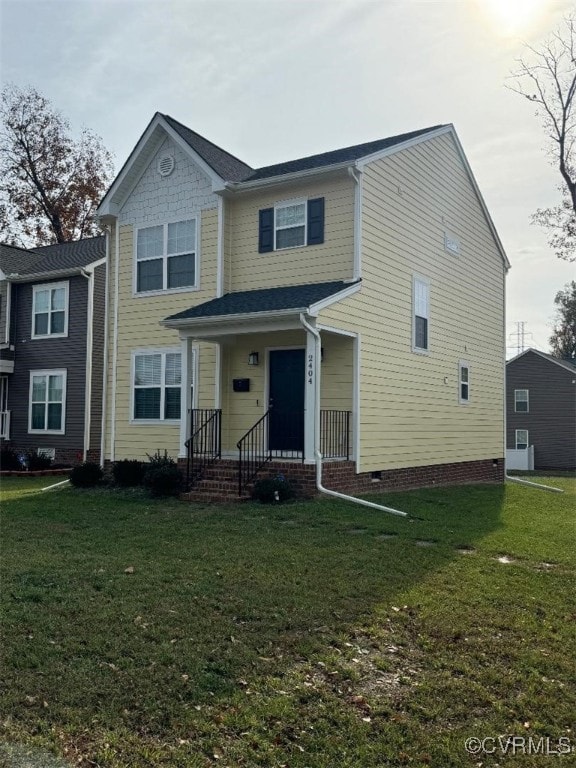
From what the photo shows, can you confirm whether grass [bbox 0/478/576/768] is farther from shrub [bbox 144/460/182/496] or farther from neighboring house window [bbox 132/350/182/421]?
neighboring house window [bbox 132/350/182/421]

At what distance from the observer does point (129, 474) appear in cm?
1335

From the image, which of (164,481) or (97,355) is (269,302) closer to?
(164,481)

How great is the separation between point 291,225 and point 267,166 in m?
3.51

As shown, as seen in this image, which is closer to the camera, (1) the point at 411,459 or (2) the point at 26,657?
(2) the point at 26,657

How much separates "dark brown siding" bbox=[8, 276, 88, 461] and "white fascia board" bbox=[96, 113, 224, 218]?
4977 millimetres

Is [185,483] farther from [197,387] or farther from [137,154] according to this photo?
[137,154]

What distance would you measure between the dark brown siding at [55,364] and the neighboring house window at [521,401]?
23.9m

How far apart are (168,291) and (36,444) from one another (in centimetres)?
857

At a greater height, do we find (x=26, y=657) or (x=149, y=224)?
(x=149, y=224)

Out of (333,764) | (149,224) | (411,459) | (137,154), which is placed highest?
(137,154)

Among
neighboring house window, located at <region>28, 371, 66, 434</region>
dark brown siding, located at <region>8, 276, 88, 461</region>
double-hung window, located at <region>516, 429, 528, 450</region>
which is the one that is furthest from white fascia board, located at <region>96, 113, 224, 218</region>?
double-hung window, located at <region>516, 429, 528, 450</region>

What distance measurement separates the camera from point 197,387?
1389 cm

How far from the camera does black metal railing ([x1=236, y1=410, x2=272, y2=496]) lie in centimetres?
1136

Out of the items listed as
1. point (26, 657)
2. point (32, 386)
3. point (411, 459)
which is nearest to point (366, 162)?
point (411, 459)
